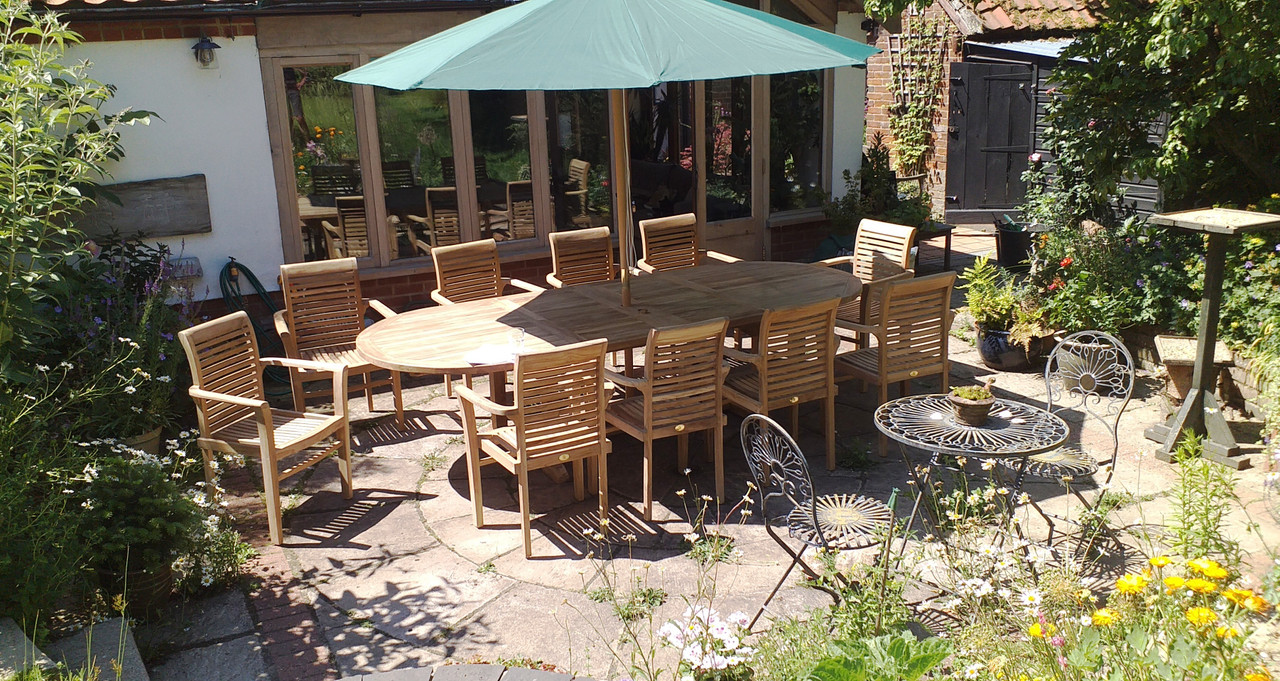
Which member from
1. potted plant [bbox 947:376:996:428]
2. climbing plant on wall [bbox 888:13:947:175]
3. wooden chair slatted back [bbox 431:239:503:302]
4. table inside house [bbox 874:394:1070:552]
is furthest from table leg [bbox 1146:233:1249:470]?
climbing plant on wall [bbox 888:13:947:175]

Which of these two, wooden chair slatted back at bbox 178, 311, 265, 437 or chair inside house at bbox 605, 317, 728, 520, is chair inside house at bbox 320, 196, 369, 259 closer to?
wooden chair slatted back at bbox 178, 311, 265, 437

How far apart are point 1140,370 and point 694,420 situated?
3.79 meters

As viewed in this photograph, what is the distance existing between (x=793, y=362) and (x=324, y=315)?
3137mm

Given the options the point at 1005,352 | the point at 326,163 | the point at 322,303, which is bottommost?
the point at 1005,352

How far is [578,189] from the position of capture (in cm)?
908

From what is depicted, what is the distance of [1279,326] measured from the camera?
6168 mm

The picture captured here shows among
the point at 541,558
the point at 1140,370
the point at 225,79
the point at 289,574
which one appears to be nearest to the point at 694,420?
the point at 541,558

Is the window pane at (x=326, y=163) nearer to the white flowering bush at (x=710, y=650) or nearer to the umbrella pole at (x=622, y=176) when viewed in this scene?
the umbrella pole at (x=622, y=176)

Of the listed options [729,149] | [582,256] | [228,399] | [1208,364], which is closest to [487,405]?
[228,399]

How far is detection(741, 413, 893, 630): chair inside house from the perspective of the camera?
13.7 feet

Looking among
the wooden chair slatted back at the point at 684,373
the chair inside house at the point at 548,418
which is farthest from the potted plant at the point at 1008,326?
the chair inside house at the point at 548,418

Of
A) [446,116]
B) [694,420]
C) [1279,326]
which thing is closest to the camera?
[694,420]

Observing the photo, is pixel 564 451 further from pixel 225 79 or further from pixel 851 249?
pixel 851 249

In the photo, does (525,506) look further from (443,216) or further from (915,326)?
(443,216)
